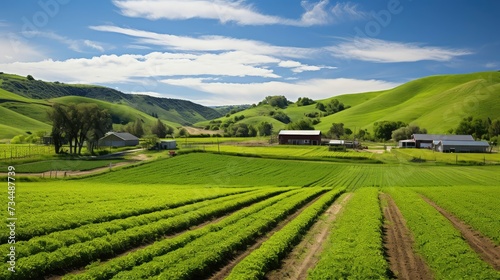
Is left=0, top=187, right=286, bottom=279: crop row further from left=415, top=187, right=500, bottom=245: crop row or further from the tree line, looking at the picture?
the tree line

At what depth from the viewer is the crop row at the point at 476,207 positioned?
3019cm

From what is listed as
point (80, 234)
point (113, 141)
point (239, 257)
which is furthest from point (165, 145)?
point (239, 257)

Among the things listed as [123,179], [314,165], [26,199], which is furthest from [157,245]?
[314,165]

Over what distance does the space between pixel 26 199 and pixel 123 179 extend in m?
38.4

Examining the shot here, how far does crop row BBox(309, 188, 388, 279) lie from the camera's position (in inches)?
746

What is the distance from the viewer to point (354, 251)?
888 inches

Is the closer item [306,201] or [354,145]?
[306,201]

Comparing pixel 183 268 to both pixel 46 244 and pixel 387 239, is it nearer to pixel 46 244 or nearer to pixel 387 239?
pixel 46 244

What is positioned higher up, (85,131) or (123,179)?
(85,131)

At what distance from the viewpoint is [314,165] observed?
9312 cm

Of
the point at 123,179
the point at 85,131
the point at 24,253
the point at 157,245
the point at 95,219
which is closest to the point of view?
the point at 24,253

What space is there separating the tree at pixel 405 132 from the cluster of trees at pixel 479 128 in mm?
17580

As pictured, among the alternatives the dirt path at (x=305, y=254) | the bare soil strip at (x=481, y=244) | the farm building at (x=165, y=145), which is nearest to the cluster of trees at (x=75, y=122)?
the farm building at (x=165, y=145)

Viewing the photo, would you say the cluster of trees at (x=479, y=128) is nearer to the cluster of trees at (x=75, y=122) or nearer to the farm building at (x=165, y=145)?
the farm building at (x=165, y=145)
